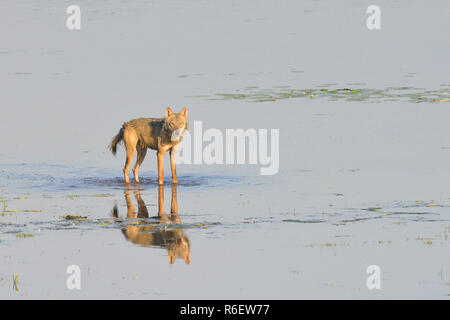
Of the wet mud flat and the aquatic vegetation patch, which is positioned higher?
the aquatic vegetation patch

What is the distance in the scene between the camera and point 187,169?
23109 millimetres

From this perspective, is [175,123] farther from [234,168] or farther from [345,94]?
[345,94]

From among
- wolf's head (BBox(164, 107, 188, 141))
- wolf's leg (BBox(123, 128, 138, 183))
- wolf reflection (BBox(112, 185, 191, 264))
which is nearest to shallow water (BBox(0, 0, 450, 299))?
wolf reflection (BBox(112, 185, 191, 264))

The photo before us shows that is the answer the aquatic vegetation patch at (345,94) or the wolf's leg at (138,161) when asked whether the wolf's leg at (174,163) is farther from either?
the aquatic vegetation patch at (345,94)

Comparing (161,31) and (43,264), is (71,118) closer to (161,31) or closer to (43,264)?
(43,264)

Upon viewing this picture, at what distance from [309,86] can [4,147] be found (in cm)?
1145

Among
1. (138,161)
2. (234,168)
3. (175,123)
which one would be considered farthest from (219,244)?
(234,168)

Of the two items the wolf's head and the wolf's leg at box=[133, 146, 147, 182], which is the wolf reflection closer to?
the wolf's head

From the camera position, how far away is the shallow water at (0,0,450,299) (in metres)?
14.1

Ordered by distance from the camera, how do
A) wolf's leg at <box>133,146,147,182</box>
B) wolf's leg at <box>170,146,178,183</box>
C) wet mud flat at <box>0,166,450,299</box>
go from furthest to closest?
wolf's leg at <box>133,146,147,182</box> < wolf's leg at <box>170,146,178,183</box> < wet mud flat at <box>0,166,450,299</box>

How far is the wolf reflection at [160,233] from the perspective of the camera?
1516 cm

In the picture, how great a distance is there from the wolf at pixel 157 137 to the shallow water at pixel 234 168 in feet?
1.33

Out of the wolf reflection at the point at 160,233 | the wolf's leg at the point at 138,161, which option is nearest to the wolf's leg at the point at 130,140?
the wolf's leg at the point at 138,161

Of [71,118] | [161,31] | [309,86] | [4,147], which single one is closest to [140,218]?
[4,147]
